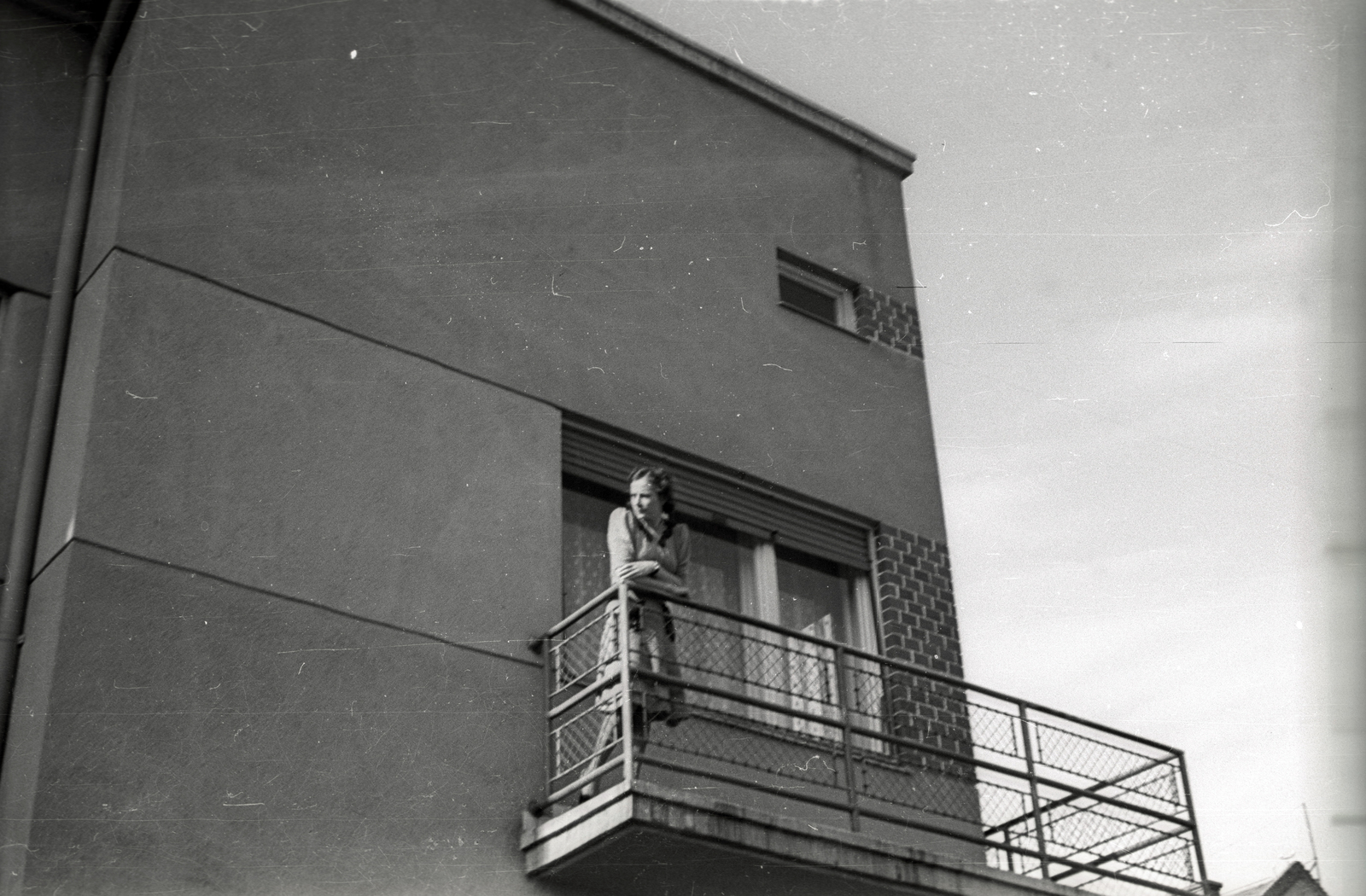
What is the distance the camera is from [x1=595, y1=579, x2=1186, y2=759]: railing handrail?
8367mm

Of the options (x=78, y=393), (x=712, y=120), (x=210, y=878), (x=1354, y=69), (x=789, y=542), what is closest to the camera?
(x=1354, y=69)

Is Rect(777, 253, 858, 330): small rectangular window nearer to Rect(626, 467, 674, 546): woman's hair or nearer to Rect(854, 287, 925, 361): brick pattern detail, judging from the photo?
Rect(854, 287, 925, 361): brick pattern detail

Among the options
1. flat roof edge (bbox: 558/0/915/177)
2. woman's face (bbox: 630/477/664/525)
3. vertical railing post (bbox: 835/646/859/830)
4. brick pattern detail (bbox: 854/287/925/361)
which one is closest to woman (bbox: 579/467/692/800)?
woman's face (bbox: 630/477/664/525)

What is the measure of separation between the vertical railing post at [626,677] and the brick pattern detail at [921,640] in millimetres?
2741

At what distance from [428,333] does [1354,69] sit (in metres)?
7.79

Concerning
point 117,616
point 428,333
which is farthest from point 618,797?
point 428,333

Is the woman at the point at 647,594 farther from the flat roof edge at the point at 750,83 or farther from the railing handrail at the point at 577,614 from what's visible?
the flat roof edge at the point at 750,83

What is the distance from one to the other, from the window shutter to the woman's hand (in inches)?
52.0

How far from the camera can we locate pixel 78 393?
7984 mm

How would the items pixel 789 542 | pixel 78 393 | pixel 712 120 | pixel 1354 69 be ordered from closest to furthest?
pixel 1354 69
pixel 78 393
pixel 789 542
pixel 712 120

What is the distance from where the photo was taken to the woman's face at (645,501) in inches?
347

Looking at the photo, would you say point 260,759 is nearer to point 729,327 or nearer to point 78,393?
point 78,393

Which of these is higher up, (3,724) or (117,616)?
(117,616)

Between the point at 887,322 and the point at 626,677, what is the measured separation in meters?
5.45
